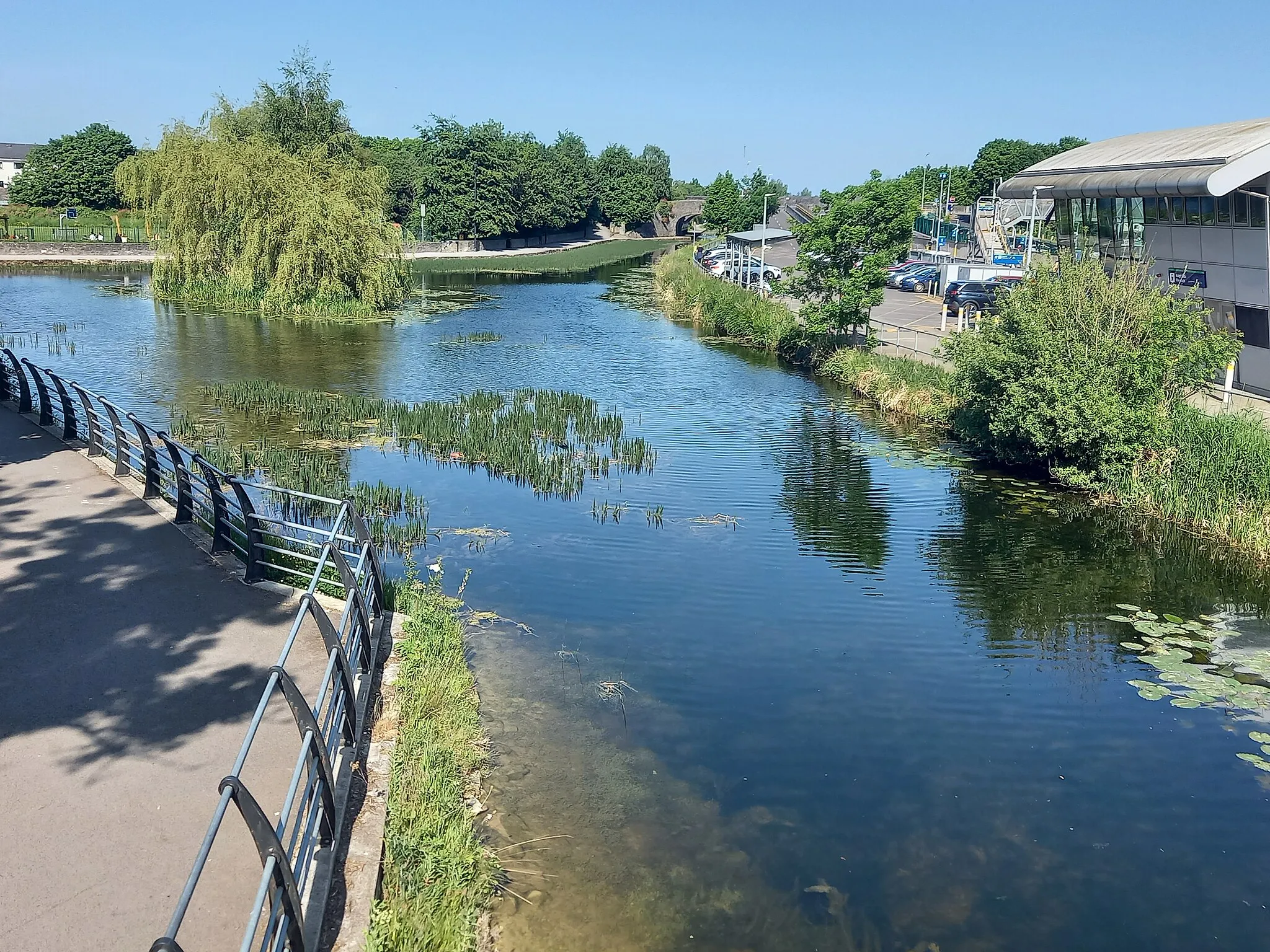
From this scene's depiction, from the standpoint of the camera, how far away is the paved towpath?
20.7 ft

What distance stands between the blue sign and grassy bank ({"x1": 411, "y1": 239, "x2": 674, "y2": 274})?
50.7 m

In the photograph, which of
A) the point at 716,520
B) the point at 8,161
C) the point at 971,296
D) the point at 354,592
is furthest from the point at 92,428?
the point at 8,161

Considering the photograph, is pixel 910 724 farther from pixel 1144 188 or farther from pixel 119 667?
pixel 1144 188

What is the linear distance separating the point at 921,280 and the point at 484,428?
3935 centimetres

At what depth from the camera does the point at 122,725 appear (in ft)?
27.5

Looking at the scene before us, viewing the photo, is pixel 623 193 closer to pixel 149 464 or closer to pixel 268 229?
pixel 268 229

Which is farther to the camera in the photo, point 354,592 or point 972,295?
point 972,295

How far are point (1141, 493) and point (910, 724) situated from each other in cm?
1046

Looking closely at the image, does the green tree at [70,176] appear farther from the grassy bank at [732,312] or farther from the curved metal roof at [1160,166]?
the curved metal roof at [1160,166]

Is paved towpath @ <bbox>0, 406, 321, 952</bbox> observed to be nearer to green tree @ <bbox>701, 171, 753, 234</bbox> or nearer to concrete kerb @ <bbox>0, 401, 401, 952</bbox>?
concrete kerb @ <bbox>0, 401, 401, 952</bbox>

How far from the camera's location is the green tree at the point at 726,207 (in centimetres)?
10475

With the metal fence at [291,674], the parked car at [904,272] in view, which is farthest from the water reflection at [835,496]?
the parked car at [904,272]

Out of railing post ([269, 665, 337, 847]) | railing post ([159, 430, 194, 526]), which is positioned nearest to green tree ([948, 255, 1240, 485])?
railing post ([159, 430, 194, 526])

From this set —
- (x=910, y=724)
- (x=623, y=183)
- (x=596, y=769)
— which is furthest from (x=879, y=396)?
(x=623, y=183)
